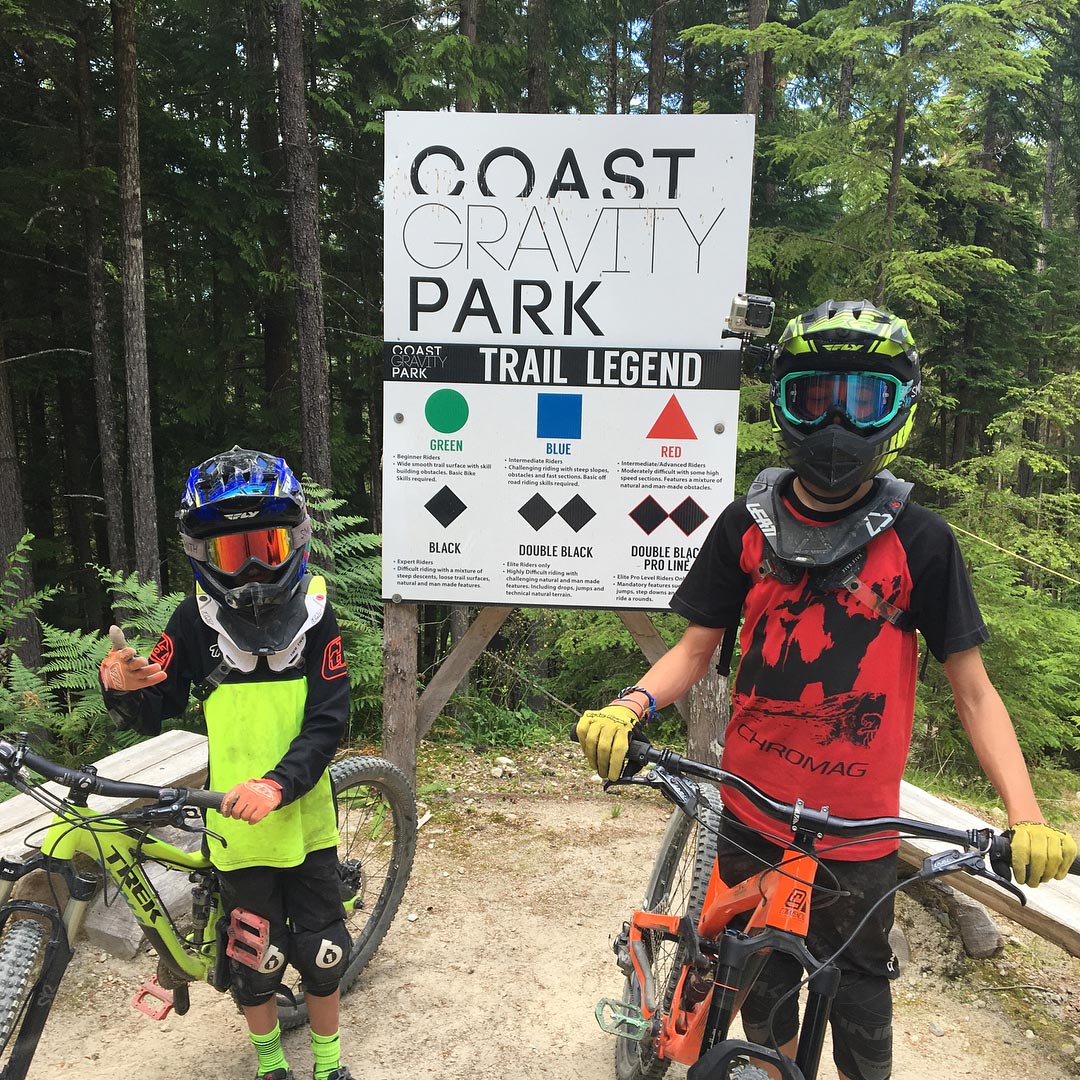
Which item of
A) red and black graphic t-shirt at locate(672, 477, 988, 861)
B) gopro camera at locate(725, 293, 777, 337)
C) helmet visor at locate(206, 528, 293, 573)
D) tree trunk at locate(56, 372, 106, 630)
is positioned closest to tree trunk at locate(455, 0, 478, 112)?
tree trunk at locate(56, 372, 106, 630)

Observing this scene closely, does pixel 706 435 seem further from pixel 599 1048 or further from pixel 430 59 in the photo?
pixel 430 59

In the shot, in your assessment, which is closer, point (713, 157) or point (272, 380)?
point (713, 157)

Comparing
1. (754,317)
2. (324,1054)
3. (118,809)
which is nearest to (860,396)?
(754,317)

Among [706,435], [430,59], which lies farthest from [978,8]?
[430,59]

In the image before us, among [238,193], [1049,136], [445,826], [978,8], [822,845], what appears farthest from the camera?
[1049,136]

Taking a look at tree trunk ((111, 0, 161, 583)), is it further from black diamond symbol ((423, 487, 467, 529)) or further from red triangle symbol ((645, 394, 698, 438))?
red triangle symbol ((645, 394, 698, 438))

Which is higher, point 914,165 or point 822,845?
point 914,165

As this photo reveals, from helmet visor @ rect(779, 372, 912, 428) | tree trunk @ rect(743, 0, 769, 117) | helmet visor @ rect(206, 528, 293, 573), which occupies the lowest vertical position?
helmet visor @ rect(206, 528, 293, 573)

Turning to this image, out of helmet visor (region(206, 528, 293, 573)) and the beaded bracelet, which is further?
helmet visor (region(206, 528, 293, 573))

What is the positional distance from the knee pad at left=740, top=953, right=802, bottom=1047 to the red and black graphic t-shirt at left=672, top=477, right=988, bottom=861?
31 cm

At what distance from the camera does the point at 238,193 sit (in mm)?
10930

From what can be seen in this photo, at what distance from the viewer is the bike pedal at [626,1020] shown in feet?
7.50

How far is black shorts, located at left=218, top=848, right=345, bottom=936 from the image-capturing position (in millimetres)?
2268

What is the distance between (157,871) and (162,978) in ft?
2.84
